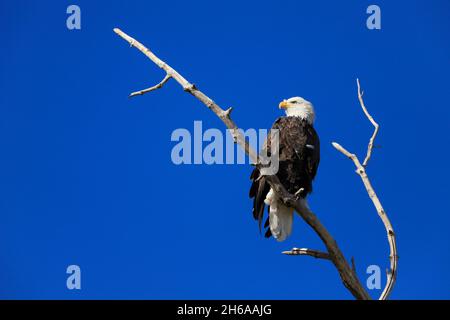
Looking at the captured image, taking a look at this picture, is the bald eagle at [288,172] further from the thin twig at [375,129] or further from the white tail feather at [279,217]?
the thin twig at [375,129]

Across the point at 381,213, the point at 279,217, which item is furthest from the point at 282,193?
the point at 279,217

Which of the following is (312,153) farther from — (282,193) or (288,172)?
(282,193)

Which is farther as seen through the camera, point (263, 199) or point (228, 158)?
point (263, 199)

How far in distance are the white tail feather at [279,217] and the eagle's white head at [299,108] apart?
92cm

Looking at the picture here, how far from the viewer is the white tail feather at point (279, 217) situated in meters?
7.09

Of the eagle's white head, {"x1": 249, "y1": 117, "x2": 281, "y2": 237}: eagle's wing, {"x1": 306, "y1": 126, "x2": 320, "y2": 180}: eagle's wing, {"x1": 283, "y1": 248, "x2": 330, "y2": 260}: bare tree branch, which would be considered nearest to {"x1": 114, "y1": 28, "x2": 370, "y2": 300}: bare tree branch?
{"x1": 283, "y1": 248, "x2": 330, "y2": 260}: bare tree branch

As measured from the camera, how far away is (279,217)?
23.5 ft

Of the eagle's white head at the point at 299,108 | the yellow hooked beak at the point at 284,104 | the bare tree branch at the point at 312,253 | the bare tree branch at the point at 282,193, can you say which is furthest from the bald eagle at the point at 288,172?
the bare tree branch at the point at 312,253

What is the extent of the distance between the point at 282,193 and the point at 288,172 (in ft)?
4.48
